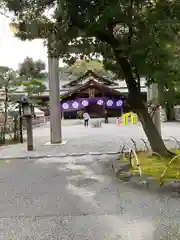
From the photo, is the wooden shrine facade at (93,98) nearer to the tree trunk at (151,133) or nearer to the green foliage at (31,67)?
the green foliage at (31,67)

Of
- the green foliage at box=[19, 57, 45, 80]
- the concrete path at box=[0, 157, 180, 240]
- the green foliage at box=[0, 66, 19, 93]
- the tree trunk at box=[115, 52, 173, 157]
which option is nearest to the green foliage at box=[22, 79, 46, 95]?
the green foliage at box=[0, 66, 19, 93]

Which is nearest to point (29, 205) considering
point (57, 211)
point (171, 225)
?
point (57, 211)

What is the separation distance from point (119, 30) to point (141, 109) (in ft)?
7.36

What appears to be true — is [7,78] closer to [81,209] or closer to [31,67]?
[81,209]

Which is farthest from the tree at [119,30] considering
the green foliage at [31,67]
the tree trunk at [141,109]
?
the green foliage at [31,67]

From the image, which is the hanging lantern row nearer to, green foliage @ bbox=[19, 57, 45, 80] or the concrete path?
green foliage @ bbox=[19, 57, 45, 80]

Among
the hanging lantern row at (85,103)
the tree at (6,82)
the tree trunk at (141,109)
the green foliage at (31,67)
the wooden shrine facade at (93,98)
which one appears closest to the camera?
the tree trunk at (141,109)

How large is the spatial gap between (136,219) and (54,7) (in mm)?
5202

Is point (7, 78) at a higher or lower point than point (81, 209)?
higher

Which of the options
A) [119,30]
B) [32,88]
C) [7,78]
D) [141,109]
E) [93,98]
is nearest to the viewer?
[141,109]

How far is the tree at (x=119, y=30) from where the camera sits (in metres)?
6.73

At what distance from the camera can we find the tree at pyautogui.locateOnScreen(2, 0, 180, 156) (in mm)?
6734

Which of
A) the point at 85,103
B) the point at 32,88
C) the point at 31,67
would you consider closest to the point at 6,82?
the point at 32,88

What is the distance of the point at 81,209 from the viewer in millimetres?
5293
